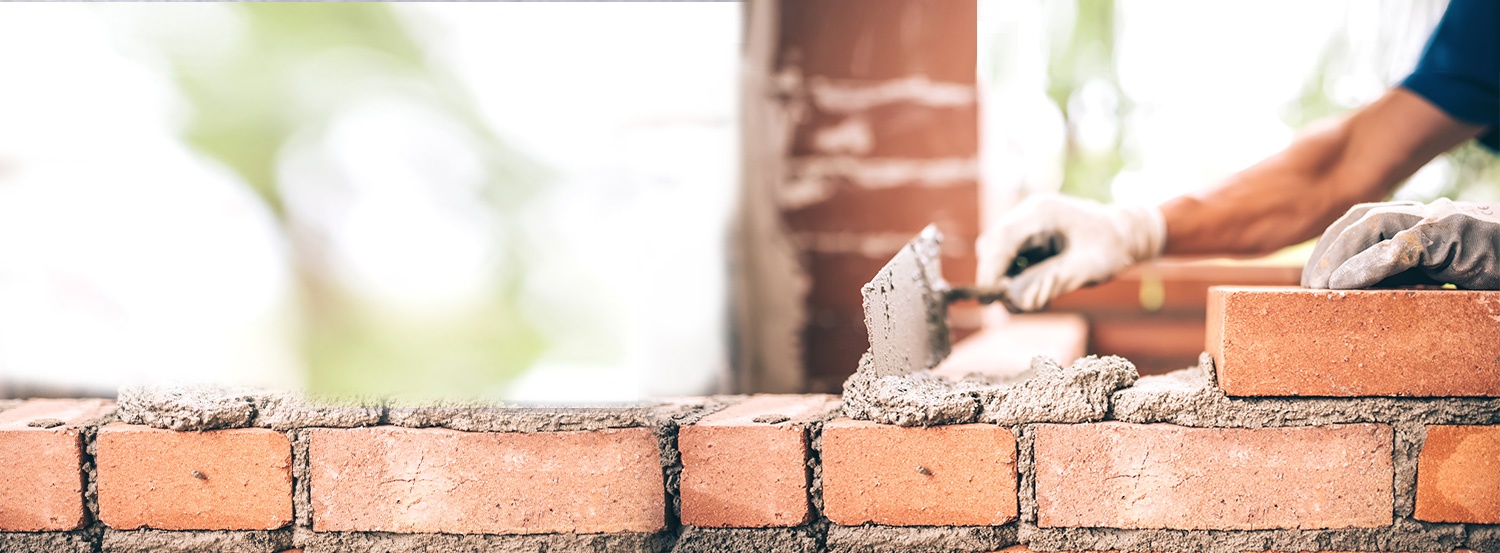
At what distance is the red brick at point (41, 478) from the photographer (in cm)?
80

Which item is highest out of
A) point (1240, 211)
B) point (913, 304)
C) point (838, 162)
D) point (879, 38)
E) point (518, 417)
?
point (879, 38)

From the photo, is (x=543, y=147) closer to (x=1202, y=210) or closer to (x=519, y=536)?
(x=519, y=536)

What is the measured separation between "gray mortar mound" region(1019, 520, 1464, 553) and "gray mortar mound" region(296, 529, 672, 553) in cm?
45

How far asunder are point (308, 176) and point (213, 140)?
4.9 inches

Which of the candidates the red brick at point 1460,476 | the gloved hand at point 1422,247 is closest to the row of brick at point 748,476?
the red brick at point 1460,476

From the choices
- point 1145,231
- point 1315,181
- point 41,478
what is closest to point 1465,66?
point 1315,181

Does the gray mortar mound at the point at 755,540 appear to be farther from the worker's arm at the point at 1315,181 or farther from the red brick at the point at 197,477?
the worker's arm at the point at 1315,181

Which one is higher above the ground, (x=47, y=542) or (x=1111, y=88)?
(x=1111, y=88)

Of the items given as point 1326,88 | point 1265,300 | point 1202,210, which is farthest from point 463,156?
point 1326,88

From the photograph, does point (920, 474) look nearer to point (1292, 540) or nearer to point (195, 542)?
point (1292, 540)

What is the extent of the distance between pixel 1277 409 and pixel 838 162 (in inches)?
33.9

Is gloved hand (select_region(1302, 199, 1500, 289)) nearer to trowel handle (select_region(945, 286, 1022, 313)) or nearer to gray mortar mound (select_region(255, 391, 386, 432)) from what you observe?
trowel handle (select_region(945, 286, 1022, 313))

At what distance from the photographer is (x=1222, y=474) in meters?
0.72

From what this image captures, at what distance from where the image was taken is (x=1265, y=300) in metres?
0.69
